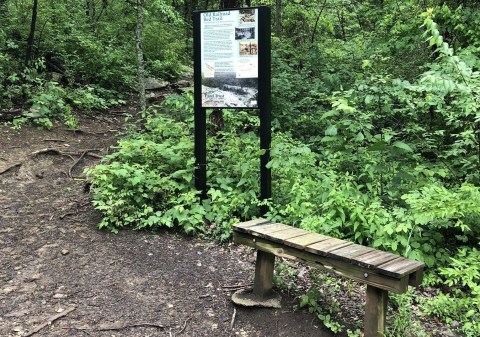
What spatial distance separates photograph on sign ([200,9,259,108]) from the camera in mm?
5477

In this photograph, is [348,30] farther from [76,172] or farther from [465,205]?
[465,205]

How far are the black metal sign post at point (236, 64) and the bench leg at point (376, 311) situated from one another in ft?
8.27

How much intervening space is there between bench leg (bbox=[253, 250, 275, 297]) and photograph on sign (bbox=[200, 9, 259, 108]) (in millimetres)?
2279

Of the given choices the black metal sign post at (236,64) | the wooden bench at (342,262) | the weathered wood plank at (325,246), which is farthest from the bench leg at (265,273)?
the black metal sign post at (236,64)

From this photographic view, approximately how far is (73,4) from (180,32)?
14.5 feet

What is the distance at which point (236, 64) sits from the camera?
558cm

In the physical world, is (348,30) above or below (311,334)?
above

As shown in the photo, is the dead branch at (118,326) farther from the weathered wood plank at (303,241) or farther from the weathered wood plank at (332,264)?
the weathered wood plank at (303,241)

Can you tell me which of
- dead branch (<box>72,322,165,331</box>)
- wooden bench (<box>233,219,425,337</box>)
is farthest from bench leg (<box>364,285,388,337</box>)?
dead branch (<box>72,322,165,331</box>)

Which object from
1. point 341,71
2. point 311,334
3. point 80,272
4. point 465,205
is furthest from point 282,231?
point 341,71

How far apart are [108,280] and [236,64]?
3148 mm

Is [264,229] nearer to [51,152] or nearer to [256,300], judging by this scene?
[256,300]

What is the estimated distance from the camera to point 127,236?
210 inches

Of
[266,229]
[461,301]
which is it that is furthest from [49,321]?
[461,301]
